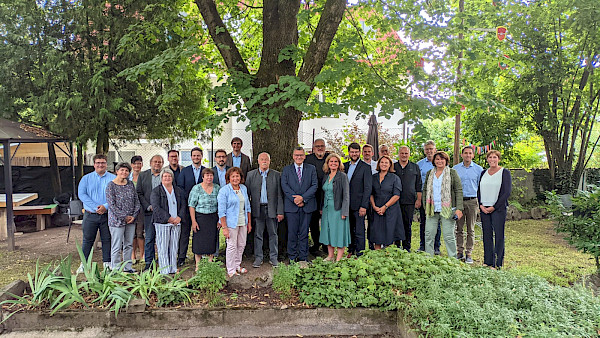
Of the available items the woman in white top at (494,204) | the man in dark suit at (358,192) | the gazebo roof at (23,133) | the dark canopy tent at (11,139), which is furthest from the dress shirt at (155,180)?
the woman in white top at (494,204)

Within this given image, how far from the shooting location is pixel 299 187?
6352 millimetres

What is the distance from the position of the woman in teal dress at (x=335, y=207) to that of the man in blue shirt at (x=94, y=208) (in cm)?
327

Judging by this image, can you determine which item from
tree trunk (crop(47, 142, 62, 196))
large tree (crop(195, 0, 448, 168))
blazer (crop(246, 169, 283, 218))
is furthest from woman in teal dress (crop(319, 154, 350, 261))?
tree trunk (crop(47, 142, 62, 196))

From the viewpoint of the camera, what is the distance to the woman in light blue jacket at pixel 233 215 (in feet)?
19.2

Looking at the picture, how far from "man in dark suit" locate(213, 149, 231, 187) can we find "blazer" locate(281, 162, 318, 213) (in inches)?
39.4

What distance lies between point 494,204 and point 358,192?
205 centimetres

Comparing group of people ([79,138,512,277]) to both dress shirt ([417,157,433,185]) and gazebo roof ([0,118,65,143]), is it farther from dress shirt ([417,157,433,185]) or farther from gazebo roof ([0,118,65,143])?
gazebo roof ([0,118,65,143])

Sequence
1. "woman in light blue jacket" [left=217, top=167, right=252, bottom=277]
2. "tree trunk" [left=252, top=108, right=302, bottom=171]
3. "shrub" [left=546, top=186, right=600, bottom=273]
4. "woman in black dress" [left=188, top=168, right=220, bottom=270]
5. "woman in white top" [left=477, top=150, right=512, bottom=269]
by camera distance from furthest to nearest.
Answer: "tree trunk" [left=252, top=108, right=302, bottom=171] → "woman in white top" [left=477, top=150, right=512, bottom=269] → "woman in black dress" [left=188, top=168, right=220, bottom=270] → "woman in light blue jacket" [left=217, top=167, right=252, bottom=277] → "shrub" [left=546, top=186, right=600, bottom=273]

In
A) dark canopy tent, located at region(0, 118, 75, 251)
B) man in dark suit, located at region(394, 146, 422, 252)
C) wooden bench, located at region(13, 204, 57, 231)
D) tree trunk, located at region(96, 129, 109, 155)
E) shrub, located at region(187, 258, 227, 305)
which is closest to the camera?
shrub, located at region(187, 258, 227, 305)

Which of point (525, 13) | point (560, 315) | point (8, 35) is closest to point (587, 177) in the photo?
point (525, 13)

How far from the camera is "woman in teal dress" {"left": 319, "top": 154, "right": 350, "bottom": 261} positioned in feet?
20.7

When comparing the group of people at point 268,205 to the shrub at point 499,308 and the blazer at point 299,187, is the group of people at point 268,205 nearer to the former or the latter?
the blazer at point 299,187

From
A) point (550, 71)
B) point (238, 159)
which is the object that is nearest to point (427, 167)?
point (238, 159)

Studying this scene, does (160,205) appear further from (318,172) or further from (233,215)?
(318,172)
